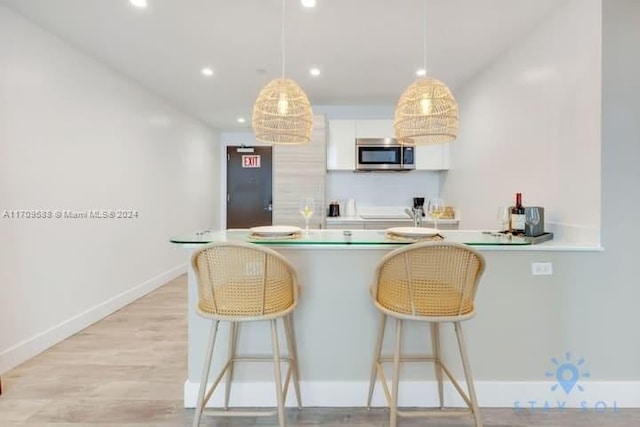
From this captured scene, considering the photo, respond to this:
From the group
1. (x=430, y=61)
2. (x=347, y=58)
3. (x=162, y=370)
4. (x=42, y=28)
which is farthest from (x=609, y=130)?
(x=42, y=28)

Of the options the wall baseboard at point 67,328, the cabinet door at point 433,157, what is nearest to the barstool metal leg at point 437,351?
the wall baseboard at point 67,328

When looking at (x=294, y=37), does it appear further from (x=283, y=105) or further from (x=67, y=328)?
(x=67, y=328)

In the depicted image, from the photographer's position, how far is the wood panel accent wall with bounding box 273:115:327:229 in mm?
4340

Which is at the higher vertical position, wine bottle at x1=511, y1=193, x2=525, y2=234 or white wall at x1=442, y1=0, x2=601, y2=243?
white wall at x1=442, y1=0, x2=601, y2=243

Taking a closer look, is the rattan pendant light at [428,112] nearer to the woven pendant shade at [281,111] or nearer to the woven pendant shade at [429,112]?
the woven pendant shade at [429,112]

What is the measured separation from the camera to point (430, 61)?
333cm

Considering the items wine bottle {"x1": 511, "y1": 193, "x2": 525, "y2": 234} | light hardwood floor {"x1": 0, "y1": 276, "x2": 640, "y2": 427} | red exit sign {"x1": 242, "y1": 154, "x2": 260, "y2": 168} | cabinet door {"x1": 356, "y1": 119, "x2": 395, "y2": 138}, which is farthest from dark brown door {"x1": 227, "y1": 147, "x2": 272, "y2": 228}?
wine bottle {"x1": 511, "y1": 193, "x2": 525, "y2": 234}

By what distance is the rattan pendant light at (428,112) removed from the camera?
2.10 meters

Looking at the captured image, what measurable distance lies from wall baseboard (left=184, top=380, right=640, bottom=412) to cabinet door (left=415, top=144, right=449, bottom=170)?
297 centimetres

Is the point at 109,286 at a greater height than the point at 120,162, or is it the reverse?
the point at 120,162

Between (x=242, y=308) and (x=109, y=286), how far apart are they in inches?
106

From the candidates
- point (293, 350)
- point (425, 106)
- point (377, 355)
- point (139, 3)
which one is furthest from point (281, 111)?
point (377, 355)

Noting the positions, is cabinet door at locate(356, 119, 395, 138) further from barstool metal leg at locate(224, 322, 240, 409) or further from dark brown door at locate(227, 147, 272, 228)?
barstool metal leg at locate(224, 322, 240, 409)

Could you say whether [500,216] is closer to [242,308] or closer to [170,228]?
[242,308]
